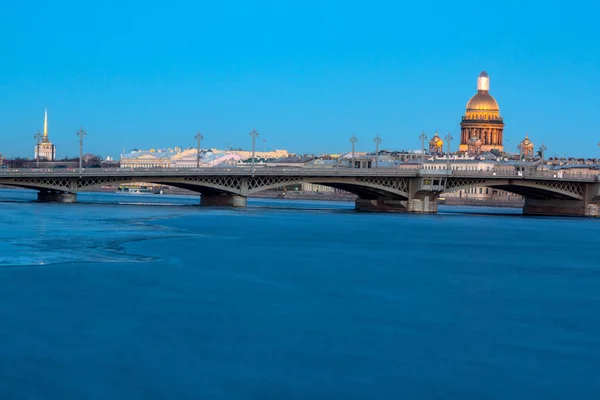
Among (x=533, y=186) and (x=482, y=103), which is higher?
(x=482, y=103)

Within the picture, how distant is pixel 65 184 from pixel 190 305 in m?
56.2

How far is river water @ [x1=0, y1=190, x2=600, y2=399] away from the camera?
17.0 m

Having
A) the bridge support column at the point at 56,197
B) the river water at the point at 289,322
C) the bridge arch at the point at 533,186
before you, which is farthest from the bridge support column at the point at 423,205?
the river water at the point at 289,322

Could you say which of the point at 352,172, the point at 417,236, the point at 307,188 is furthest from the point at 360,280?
the point at 307,188

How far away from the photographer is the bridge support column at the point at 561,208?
86.9 m

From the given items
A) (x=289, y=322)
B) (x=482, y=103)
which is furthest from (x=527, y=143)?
(x=289, y=322)

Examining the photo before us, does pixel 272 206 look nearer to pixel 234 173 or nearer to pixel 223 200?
pixel 223 200

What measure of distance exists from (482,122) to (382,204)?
10365 centimetres

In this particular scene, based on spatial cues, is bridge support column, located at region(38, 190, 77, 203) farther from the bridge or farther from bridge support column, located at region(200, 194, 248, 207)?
bridge support column, located at region(200, 194, 248, 207)

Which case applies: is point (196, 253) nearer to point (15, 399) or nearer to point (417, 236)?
point (417, 236)

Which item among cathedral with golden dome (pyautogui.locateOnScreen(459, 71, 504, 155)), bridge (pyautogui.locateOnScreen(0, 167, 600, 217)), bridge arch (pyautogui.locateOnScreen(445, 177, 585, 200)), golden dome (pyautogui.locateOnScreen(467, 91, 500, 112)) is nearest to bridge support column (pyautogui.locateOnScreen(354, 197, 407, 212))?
bridge (pyautogui.locateOnScreen(0, 167, 600, 217))

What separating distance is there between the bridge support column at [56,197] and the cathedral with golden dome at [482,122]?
A: 354ft

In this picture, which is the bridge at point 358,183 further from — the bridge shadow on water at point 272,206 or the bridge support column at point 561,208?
the bridge shadow on water at point 272,206

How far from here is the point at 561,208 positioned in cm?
8919
